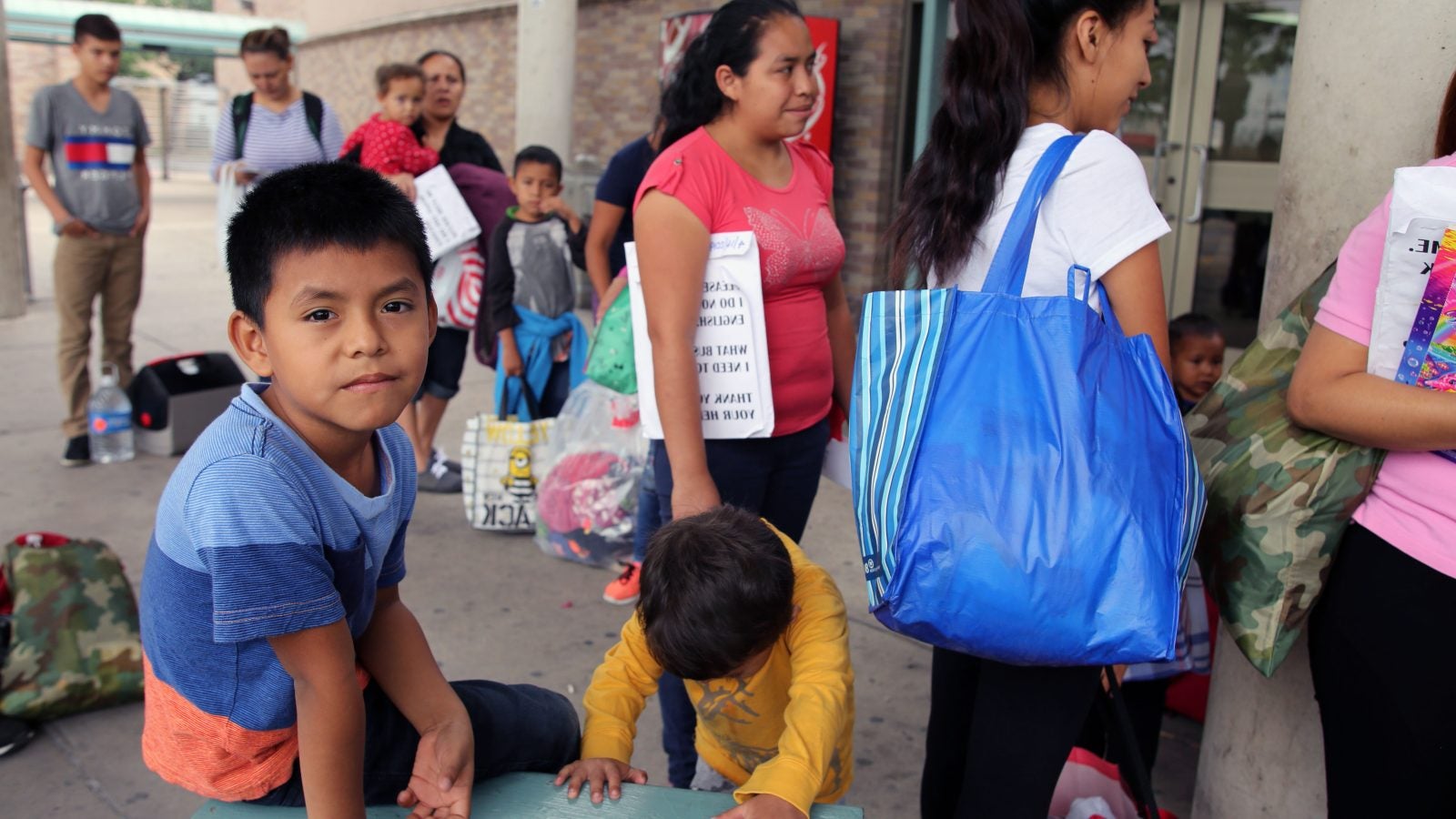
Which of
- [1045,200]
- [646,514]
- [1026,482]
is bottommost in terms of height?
[646,514]

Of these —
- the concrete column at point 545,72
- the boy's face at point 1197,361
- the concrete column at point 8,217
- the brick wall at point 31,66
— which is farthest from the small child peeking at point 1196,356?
the brick wall at point 31,66

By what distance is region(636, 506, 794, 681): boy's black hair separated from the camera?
1865 mm

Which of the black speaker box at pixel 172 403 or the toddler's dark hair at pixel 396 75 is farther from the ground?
the toddler's dark hair at pixel 396 75

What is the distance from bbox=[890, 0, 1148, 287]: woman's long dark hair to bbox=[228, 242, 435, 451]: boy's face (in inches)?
33.3

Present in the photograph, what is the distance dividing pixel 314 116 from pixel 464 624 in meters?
3.18

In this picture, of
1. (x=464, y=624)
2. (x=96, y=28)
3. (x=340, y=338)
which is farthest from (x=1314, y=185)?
(x=96, y=28)

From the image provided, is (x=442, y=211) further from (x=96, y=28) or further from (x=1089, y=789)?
(x=1089, y=789)

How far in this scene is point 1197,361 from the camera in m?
3.48

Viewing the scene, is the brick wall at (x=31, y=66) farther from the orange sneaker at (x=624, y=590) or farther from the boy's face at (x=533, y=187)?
the orange sneaker at (x=624, y=590)

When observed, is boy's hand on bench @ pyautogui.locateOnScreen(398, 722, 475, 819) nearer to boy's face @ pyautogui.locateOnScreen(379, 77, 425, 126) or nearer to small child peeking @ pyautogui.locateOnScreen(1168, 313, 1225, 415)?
small child peeking @ pyautogui.locateOnScreen(1168, 313, 1225, 415)

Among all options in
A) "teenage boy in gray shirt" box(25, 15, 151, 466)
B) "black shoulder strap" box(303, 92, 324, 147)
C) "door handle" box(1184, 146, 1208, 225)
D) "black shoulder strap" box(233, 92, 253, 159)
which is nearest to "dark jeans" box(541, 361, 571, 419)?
"black shoulder strap" box(303, 92, 324, 147)

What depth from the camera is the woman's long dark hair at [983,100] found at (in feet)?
5.98

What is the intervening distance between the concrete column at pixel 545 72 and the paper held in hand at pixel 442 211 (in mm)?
2803

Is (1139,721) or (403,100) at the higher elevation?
(403,100)
